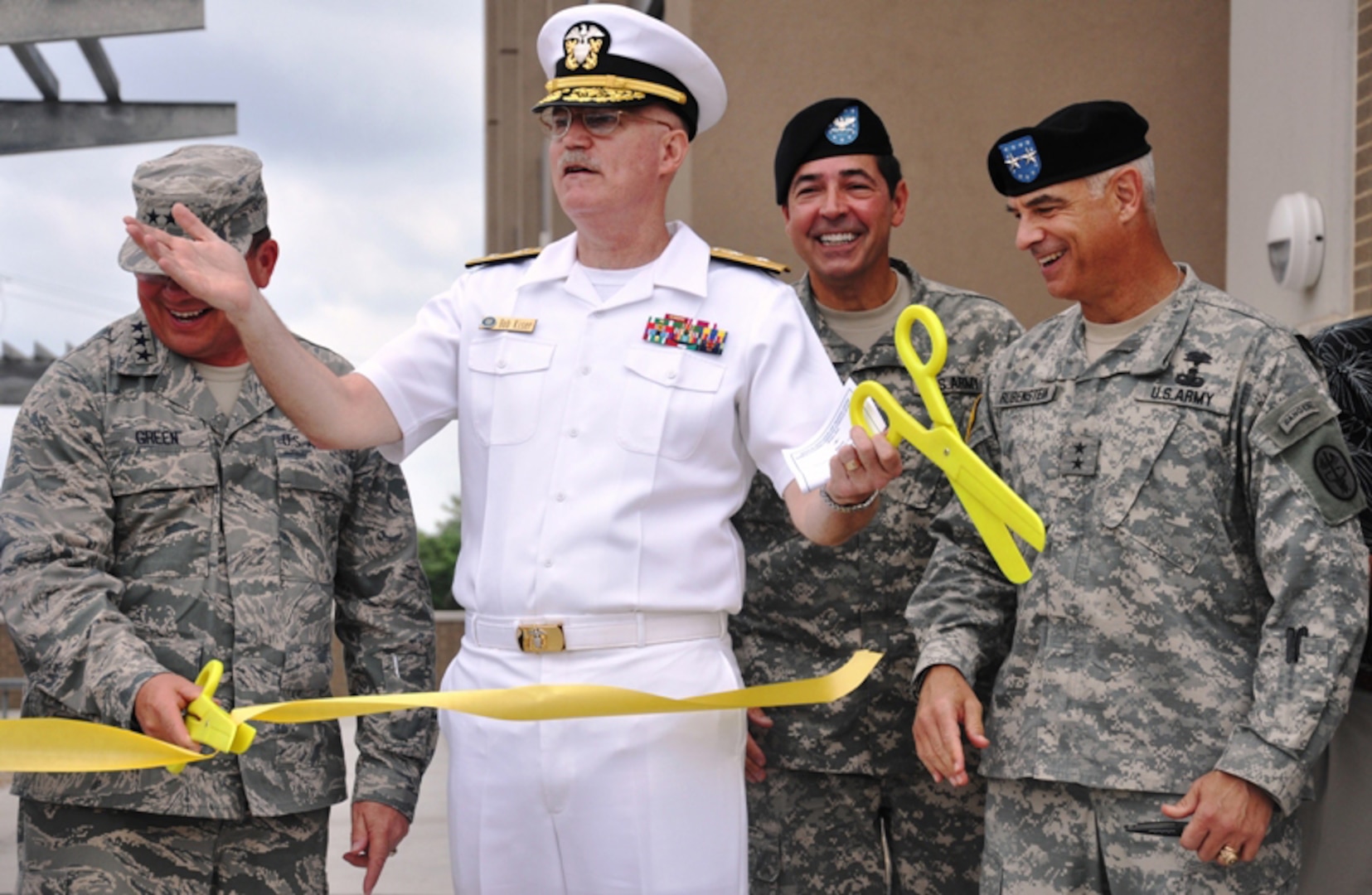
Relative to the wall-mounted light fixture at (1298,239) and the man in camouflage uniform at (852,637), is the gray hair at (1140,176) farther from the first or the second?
the wall-mounted light fixture at (1298,239)

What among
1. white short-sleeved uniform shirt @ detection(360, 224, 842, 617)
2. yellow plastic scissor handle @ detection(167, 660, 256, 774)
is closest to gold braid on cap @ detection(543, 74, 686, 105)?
white short-sleeved uniform shirt @ detection(360, 224, 842, 617)

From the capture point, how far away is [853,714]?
3385mm

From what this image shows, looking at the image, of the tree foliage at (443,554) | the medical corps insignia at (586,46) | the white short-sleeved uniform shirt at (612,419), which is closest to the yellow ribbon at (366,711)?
the white short-sleeved uniform shirt at (612,419)

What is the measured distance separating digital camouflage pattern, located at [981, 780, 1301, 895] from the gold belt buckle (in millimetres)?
860

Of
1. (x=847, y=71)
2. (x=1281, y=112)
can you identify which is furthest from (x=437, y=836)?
(x=1281, y=112)

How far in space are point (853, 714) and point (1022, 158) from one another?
48.7 inches

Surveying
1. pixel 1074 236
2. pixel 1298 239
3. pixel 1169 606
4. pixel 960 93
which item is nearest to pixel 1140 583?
pixel 1169 606

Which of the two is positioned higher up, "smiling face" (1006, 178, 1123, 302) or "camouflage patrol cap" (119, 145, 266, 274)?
"camouflage patrol cap" (119, 145, 266, 274)

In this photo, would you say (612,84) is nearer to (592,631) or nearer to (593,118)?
(593,118)

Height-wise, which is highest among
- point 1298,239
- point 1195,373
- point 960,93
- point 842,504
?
point 960,93

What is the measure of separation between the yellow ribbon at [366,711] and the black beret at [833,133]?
137 centimetres

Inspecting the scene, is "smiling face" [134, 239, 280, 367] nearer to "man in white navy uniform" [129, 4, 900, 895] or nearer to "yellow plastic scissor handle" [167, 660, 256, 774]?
"man in white navy uniform" [129, 4, 900, 895]

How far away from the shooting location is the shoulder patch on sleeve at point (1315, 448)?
2547 millimetres

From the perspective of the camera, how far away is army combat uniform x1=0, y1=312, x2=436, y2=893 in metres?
2.78
